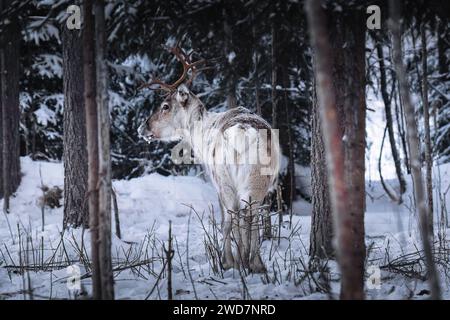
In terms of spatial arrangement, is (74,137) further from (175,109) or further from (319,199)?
(319,199)

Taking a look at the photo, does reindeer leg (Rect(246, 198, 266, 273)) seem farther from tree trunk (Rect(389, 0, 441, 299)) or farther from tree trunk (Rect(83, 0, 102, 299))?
tree trunk (Rect(389, 0, 441, 299))

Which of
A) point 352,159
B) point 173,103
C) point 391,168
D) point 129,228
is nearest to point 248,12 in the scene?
point 352,159

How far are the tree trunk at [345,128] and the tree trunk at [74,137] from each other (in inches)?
173

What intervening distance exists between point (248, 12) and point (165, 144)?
10255 millimetres

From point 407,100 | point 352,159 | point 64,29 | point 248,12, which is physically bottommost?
point 352,159

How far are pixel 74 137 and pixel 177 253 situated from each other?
109 inches

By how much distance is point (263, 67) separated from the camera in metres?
4.31

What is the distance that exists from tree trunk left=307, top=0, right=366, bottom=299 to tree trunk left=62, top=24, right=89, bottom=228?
4390 millimetres

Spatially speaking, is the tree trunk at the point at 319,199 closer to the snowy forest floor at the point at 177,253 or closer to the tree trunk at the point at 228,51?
the snowy forest floor at the point at 177,253

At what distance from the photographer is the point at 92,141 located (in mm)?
3244

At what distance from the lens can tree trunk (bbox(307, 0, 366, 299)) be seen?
2.30 m

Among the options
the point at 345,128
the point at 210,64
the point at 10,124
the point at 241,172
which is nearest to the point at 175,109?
the point at 210,64

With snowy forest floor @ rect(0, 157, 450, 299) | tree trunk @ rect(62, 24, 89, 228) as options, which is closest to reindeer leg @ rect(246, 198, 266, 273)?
snowy forest floor @ rect(0, 157, 450, 299)
